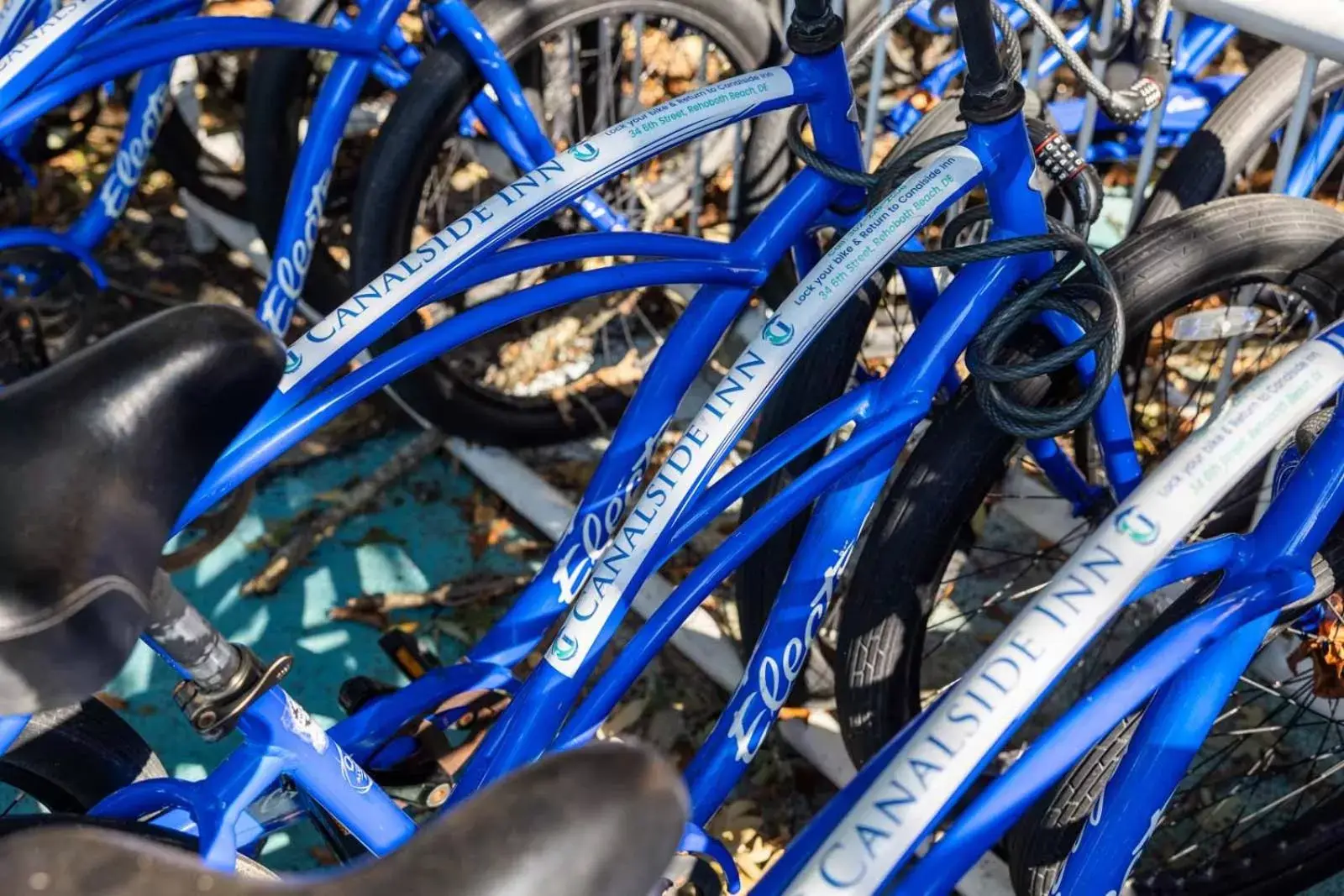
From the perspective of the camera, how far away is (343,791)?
1.53 m

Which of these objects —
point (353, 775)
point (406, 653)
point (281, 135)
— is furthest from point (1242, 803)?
point (281, 135)

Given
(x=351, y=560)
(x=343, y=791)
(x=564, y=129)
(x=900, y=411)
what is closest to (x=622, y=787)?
(x=343, y=791)

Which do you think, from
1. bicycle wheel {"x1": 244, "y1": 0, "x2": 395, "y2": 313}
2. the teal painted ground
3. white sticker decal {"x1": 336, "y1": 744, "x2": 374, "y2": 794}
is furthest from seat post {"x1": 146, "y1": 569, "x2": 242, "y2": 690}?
bicycle wheel {"x1": 244, "y1": 0, "x2": 395, "y2": 313}

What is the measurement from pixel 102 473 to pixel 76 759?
3.01 feet

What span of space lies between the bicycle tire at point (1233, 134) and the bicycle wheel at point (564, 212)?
811 millimetres

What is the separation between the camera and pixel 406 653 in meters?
2.33

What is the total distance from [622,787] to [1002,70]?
110cm

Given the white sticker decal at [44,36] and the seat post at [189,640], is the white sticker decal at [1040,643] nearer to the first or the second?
the seat post at [189,640]

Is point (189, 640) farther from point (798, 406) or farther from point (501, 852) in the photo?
point (798, 406)

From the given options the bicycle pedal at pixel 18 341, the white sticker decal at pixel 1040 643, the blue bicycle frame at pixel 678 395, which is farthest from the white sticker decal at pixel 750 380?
the bicycle pedal at pixel 18 341

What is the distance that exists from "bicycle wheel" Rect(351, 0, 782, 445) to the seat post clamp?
4.70ft

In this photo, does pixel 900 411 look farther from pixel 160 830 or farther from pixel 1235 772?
pixel 1235 772

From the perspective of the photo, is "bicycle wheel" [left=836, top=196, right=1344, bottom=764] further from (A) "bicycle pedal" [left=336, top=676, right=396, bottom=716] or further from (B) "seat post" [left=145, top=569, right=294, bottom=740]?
(B) "seat post" [left=145, top=569, right=294, bottom=740]

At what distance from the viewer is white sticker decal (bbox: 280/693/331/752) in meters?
1.45
